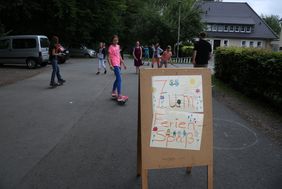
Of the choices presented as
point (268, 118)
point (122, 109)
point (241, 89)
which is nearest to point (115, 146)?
point (122, 109)

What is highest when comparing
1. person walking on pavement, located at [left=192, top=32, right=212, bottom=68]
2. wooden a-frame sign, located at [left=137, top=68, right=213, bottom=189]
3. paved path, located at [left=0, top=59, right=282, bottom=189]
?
person walking on pavement, located at [left=192, top=32, right=212, bottom=68]

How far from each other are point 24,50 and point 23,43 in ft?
1.38

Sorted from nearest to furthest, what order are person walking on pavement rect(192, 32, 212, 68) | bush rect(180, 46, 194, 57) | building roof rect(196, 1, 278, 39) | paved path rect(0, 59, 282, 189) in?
paved path rect(0, 59, 282, 189)
person walking on pavement rect(192, 32, 212, 68)
bush rect(180, 46, 194, 57)
building roof rect(196, 1, 278, 39)

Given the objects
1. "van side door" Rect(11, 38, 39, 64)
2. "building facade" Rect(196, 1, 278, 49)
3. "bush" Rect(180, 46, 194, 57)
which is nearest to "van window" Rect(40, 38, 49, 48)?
"van side door" Rect(11, 38, 39, 64)

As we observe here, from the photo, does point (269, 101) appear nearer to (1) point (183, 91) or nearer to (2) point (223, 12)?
(1) point (183, 91)

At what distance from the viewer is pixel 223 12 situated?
72875mm

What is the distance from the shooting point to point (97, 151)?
5.60 metres

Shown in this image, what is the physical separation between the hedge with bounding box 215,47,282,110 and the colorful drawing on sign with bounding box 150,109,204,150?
16.8 feet

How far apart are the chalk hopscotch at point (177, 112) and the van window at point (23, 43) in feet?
60.6

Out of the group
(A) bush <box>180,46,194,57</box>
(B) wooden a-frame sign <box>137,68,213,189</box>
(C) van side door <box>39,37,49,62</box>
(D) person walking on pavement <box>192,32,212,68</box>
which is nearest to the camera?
(B) wooden a-frame sign <box>137,68,213,189</box>

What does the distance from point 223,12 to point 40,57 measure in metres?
58.6

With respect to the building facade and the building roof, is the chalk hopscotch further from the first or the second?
the building roof

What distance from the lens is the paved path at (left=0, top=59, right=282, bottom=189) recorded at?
448 cm

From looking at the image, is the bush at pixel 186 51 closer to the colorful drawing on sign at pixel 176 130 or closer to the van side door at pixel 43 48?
the van side door at pixel 43 48
